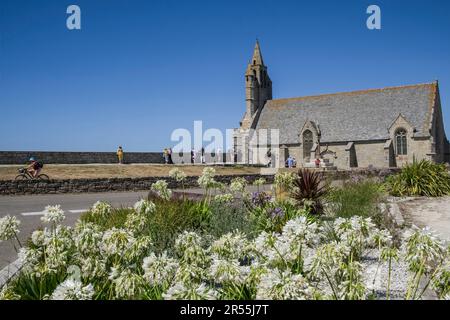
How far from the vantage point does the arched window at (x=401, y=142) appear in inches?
1738

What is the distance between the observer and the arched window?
44156 millimetres

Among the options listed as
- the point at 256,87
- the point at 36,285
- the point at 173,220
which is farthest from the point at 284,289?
the point at 256,87

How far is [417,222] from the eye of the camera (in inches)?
351

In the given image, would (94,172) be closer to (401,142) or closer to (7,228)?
(7,228)

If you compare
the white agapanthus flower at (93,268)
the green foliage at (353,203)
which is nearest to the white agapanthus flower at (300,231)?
the white agapanthus flower at (93,268)

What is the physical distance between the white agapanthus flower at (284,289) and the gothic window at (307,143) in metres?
47.4

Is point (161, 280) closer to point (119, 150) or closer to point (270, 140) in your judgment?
point (119, 150)

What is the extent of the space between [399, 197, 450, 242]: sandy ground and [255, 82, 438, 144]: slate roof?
3319cm

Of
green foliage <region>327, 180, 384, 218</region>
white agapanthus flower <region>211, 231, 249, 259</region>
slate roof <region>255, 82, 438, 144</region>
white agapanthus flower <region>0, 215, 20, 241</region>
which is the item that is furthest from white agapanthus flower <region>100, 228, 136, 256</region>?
slate roof <region>255, 82, 438, 144</region>

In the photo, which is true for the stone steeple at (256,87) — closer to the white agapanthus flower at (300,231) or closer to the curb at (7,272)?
the curb at (7,272)

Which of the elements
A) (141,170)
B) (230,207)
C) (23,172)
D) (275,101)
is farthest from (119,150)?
(230,207)

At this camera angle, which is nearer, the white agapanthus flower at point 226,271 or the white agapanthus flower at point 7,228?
the white agapanthus flower at point 226,271

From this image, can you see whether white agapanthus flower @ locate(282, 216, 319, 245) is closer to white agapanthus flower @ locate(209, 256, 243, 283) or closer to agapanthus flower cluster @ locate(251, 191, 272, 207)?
white agapanthus flower @ locate(209, 256, 243, 283)

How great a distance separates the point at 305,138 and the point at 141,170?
2563 centimetres
